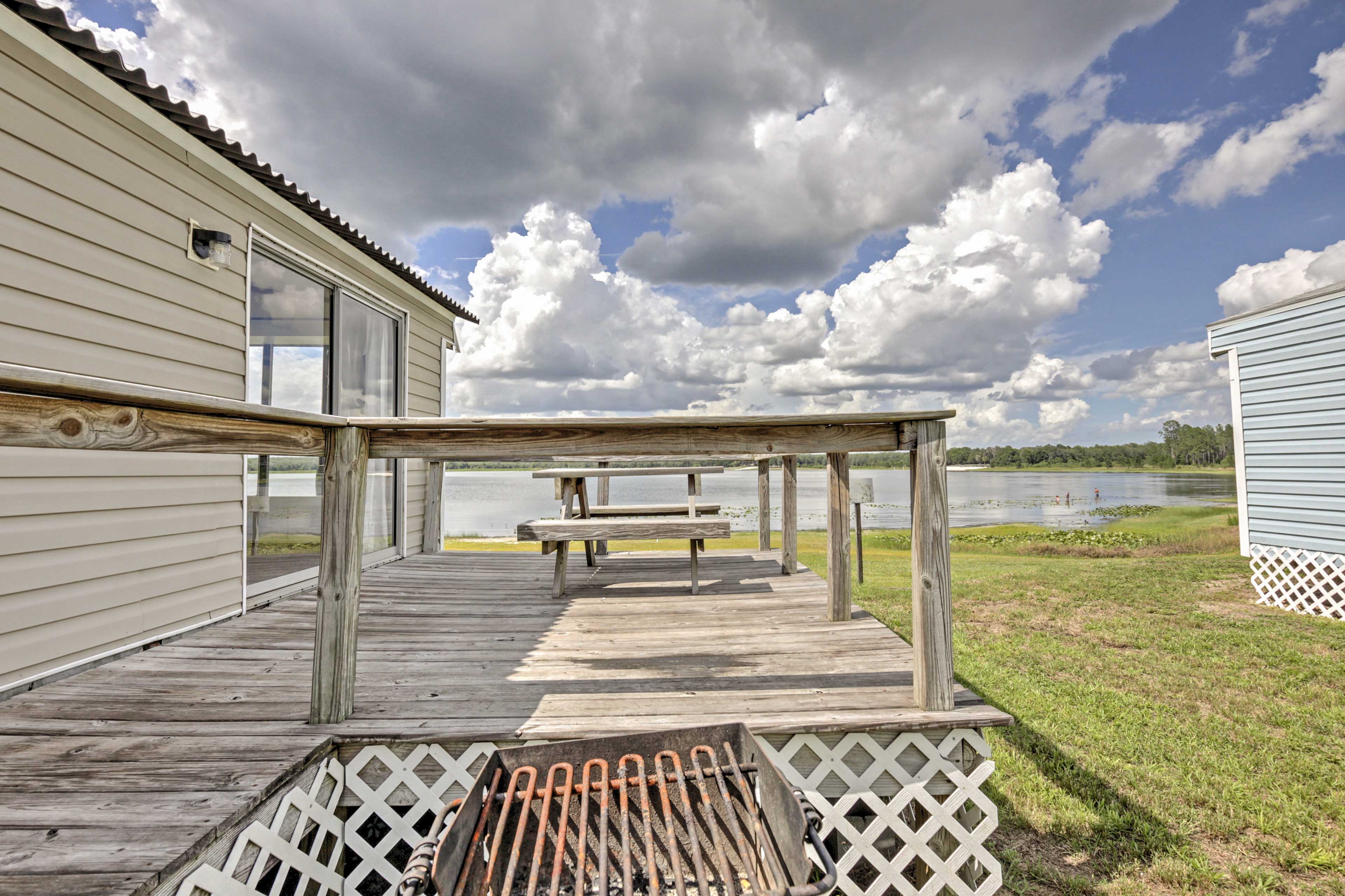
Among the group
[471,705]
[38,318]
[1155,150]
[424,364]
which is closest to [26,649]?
[38,318]

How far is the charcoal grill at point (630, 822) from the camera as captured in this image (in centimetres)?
116

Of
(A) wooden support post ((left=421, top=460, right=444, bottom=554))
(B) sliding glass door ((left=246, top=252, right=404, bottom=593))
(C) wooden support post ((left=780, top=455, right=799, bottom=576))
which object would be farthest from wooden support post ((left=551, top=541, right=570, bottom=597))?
(A) wooden support post ((left=421, top=460, right=444, bottom=554))

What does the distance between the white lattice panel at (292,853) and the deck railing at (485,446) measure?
11.0 inches

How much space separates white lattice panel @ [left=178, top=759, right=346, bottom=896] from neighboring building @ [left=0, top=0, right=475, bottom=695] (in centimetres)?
174

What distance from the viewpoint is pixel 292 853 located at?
1.73m

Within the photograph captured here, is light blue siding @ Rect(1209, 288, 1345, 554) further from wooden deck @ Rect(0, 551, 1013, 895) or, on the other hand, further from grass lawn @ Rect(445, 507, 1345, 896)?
wooden deck @ Rect(0, 551, 1013, 895)

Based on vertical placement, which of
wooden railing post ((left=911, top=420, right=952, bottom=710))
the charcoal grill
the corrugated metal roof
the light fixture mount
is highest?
the corrugated metal roof

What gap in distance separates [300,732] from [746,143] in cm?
1288

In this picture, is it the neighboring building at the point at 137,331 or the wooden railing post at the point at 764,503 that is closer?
the neighboring building at the point at 137,331

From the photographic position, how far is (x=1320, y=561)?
6379 mm

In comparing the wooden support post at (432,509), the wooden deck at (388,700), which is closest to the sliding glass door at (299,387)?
the wooden deck at (388,700)

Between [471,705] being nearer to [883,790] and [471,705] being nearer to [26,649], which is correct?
[883,790]

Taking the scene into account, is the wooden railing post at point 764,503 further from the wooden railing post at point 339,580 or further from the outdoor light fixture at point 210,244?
the outdoor light fixture at point 210,244

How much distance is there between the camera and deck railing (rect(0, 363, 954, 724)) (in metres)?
1.82
